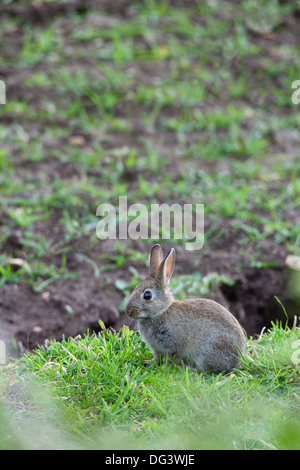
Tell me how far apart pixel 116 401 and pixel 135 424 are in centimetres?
19

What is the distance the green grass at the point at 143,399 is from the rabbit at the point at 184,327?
96mm

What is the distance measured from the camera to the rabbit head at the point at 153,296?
4078 mm

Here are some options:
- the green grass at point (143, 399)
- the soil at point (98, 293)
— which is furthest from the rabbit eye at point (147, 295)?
the soil at point (98, 293)

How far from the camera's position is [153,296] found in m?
4.12

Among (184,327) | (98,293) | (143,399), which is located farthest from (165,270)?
(98,293)

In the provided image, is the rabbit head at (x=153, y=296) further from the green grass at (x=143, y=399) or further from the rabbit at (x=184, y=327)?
the green grass at (x=143, y=399)

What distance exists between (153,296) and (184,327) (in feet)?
0.86

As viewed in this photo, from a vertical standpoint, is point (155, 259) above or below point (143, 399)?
above

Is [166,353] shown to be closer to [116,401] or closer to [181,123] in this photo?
[116,401]

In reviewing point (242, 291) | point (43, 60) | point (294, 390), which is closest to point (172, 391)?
point (294, 390)

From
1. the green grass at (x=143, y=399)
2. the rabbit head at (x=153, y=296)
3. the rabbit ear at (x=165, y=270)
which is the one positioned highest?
the rabbit ear at (x=165, y=270)

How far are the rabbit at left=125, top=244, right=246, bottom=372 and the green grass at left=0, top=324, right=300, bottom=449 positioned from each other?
96 mm

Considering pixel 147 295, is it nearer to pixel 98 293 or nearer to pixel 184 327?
pixel 184 327

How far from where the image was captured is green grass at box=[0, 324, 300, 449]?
3369 mm
